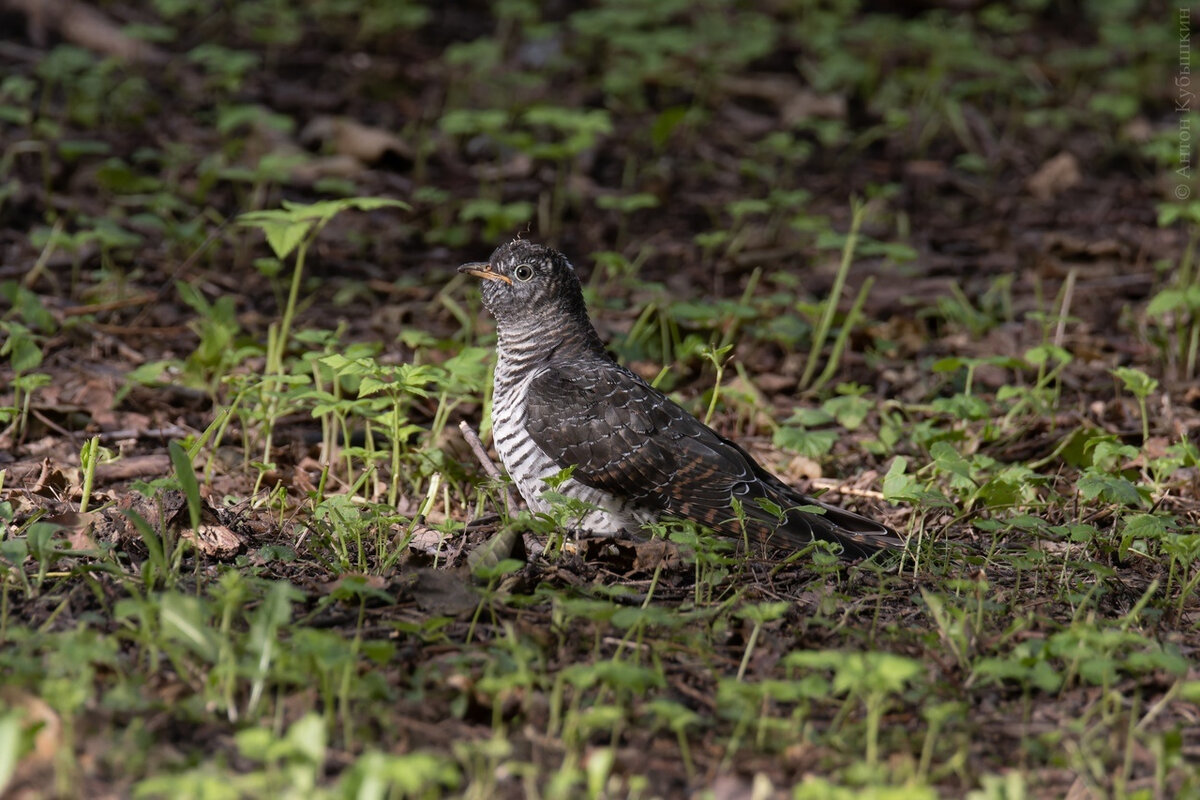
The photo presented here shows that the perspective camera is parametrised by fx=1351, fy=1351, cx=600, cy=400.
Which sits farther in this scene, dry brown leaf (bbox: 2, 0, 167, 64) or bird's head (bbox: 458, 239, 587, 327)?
dry brown leaf (bbox: 2, 0, 167, 64)

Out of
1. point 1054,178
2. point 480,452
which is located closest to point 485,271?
point 480,452

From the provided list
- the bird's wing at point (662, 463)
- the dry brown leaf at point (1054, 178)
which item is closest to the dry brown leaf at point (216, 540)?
the bird's wing at point (662, 463)

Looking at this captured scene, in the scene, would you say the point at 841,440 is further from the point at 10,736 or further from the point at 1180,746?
the point at 10,736

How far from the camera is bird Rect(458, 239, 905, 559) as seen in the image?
16.2ft

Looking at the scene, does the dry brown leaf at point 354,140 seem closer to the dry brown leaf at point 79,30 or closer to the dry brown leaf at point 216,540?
the dry brown leaf at point 79,30

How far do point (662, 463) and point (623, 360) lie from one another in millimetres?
1941

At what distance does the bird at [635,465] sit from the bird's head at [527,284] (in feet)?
0.94

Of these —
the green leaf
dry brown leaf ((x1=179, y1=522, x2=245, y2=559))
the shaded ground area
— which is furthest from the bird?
the green leaf

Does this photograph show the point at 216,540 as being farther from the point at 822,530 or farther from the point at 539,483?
the point at 822,530

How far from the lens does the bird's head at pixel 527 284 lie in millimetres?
5633

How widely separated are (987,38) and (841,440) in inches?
288

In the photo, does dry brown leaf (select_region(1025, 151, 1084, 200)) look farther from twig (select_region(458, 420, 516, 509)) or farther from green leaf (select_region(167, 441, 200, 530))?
green leaf (select_region(167, 441, 200, 530))

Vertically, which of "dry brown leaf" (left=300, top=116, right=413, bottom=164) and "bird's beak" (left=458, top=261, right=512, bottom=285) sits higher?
"bird's beak" (left=458, top=261, right=512, bottom=285)

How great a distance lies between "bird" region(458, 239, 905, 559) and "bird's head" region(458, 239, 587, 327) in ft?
0.94
